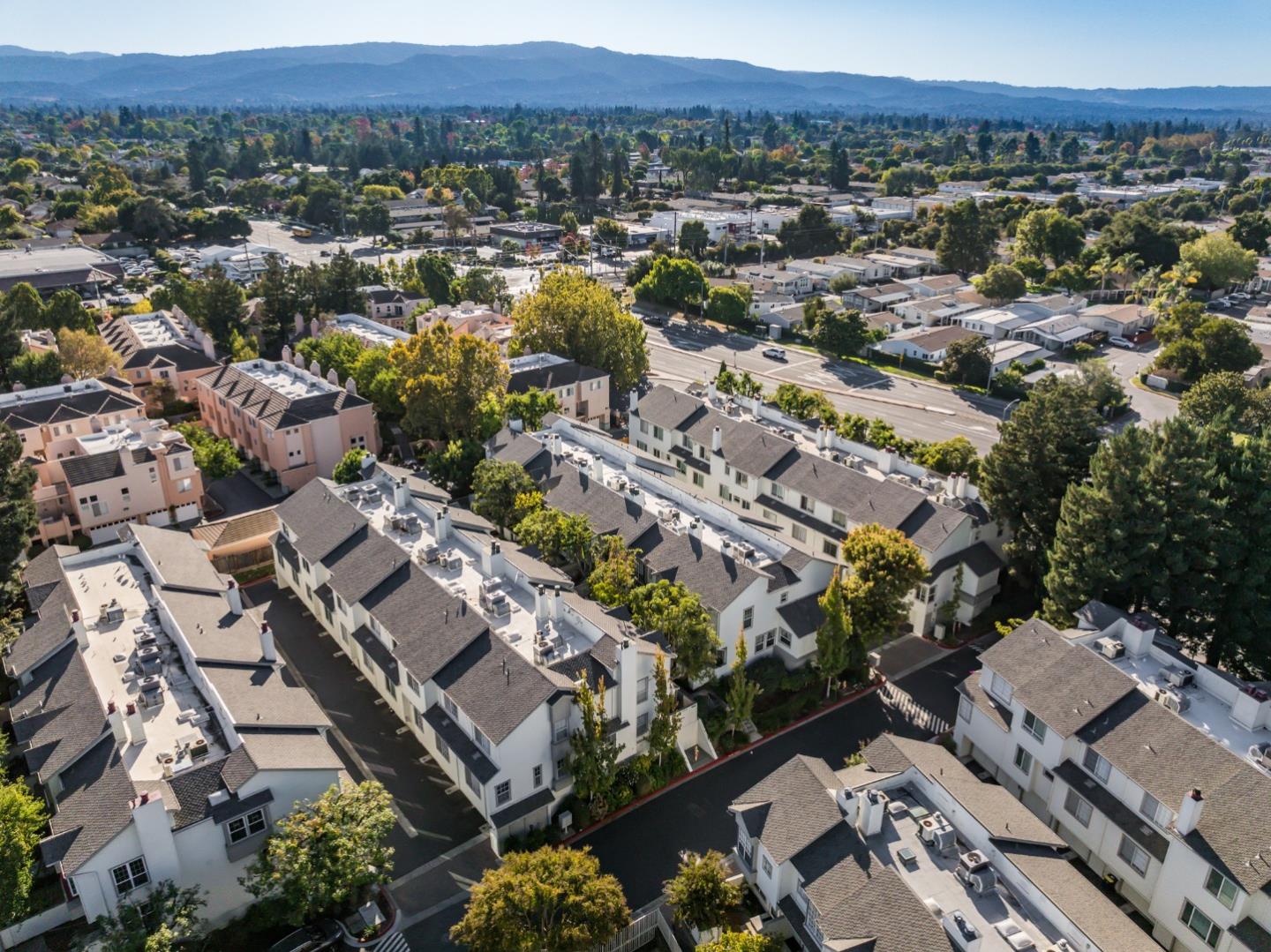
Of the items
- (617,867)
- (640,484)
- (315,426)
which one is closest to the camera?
(617,867)

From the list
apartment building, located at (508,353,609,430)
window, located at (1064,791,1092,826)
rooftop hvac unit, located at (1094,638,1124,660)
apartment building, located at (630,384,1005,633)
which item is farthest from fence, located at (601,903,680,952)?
apartment building, located at (508,353,609,430)

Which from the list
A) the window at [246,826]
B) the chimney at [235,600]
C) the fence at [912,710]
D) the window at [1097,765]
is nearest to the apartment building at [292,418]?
the chimney at [235,600]

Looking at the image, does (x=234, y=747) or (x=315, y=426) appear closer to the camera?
(x=234, y=747)

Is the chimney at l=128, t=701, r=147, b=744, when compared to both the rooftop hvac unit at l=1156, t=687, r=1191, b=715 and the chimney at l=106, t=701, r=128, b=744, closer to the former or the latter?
the chimney at l=106, t=701, r=128, b=744

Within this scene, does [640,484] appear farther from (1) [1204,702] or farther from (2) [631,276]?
(2) [631,276]

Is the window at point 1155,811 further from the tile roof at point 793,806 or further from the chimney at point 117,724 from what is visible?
the chimney at point 117,724

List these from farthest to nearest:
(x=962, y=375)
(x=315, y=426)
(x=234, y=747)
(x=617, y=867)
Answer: (x=962, y=375) < (x=315, y=426) < (x=617, y=867) < (x=234, y=747)

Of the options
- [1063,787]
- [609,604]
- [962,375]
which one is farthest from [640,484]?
[962,375]

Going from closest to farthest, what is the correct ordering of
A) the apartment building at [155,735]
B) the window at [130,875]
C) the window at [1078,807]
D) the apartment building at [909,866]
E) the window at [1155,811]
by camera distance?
the apartment building at [909,866] → the window at [130,875] → the apartment building at [155,735] → the window at [1155,811] → the window at [1078,807]
